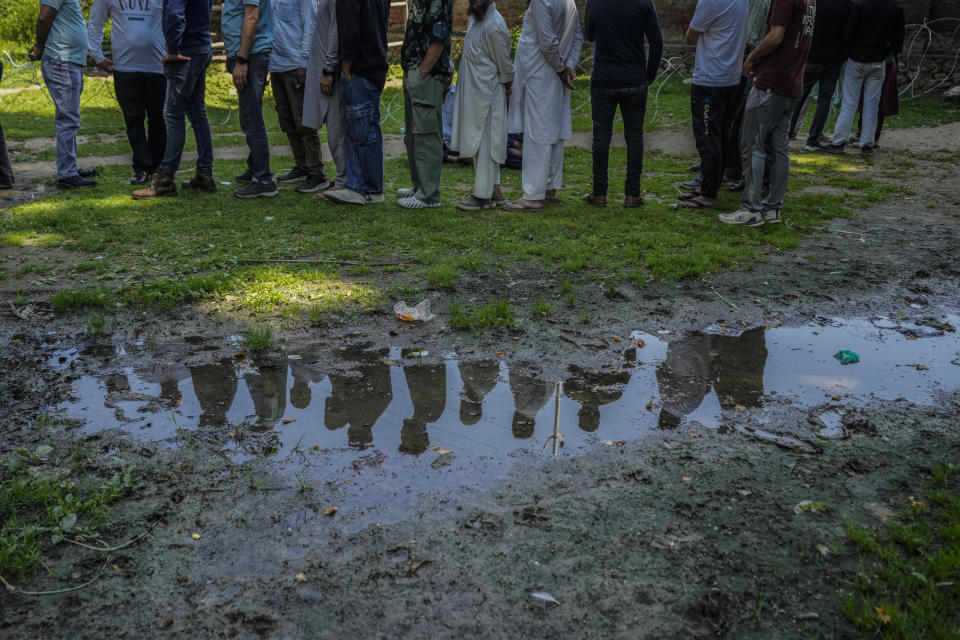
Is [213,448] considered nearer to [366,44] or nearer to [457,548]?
[457,548]

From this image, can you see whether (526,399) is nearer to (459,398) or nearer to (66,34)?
(459,398)

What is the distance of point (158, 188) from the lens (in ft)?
22.4

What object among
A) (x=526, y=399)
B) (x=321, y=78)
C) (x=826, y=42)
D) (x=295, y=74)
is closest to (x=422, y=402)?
(x=526, y=399)

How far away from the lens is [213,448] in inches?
115

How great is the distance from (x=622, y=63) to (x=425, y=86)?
1.70 meters

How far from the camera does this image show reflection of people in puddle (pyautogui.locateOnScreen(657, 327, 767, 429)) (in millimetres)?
3355

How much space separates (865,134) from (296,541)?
1004 cm

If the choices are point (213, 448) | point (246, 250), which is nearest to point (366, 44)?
point (246, 250)

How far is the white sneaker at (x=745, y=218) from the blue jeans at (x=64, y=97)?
601 centimetres

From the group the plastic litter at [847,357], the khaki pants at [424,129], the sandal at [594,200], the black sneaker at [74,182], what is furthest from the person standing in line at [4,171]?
the plastic litter at [847,357]

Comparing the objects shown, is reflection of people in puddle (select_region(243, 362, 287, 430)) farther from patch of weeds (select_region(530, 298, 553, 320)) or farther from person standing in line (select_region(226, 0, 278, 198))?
person standing in line (select_region(226, 0, 278, 198))

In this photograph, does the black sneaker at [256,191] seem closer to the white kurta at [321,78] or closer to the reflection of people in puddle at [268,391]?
the white kurta at [321,78]

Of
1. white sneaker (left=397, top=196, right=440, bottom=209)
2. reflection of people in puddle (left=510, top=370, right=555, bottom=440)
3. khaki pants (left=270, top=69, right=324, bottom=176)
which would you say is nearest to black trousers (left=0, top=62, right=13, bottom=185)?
khaki pants (left=270, top=69, right=324, bottom=176)

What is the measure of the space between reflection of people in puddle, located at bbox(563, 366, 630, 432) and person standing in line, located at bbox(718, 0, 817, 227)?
324 cm
